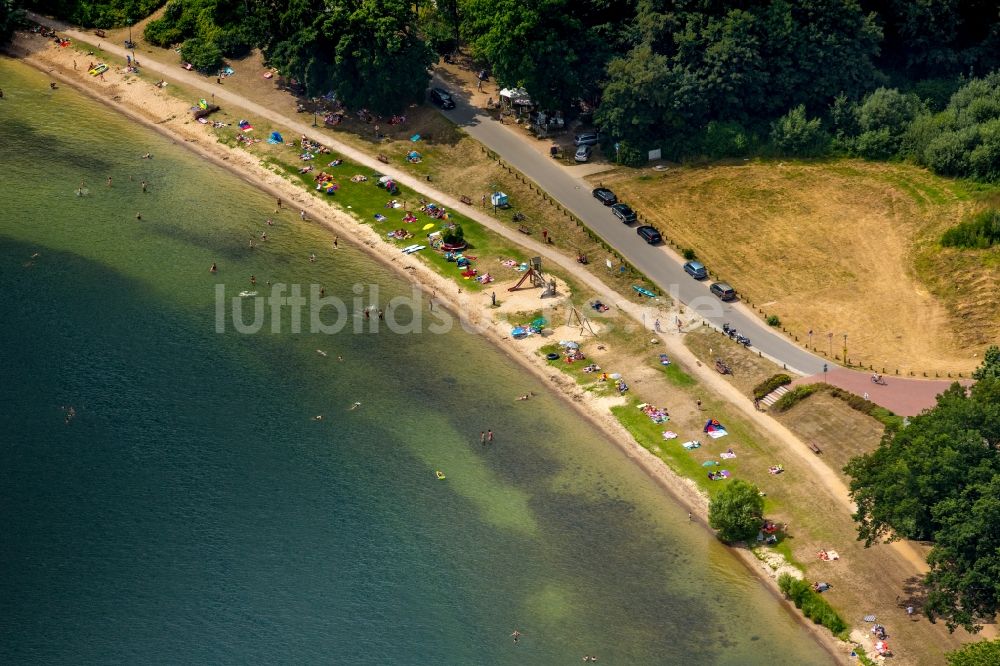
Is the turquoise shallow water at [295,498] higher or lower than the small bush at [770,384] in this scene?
lower

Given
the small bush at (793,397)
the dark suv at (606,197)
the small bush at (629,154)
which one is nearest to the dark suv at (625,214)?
the dark suv at (606,197)

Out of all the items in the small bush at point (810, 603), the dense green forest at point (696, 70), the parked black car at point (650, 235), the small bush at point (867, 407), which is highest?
the dense green forest at point (696, 70)

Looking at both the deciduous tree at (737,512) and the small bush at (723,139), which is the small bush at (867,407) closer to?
the deciduous tree at (737,512)

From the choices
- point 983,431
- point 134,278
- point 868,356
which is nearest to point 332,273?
point 134,278

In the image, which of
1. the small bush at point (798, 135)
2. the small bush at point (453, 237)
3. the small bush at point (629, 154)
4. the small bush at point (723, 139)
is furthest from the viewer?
the small bush at point (723, 139)

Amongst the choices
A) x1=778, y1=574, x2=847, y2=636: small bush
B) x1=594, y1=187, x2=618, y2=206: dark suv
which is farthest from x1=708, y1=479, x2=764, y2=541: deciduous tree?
x1=594, y1=187, x2=618, y2=206: dark suv
